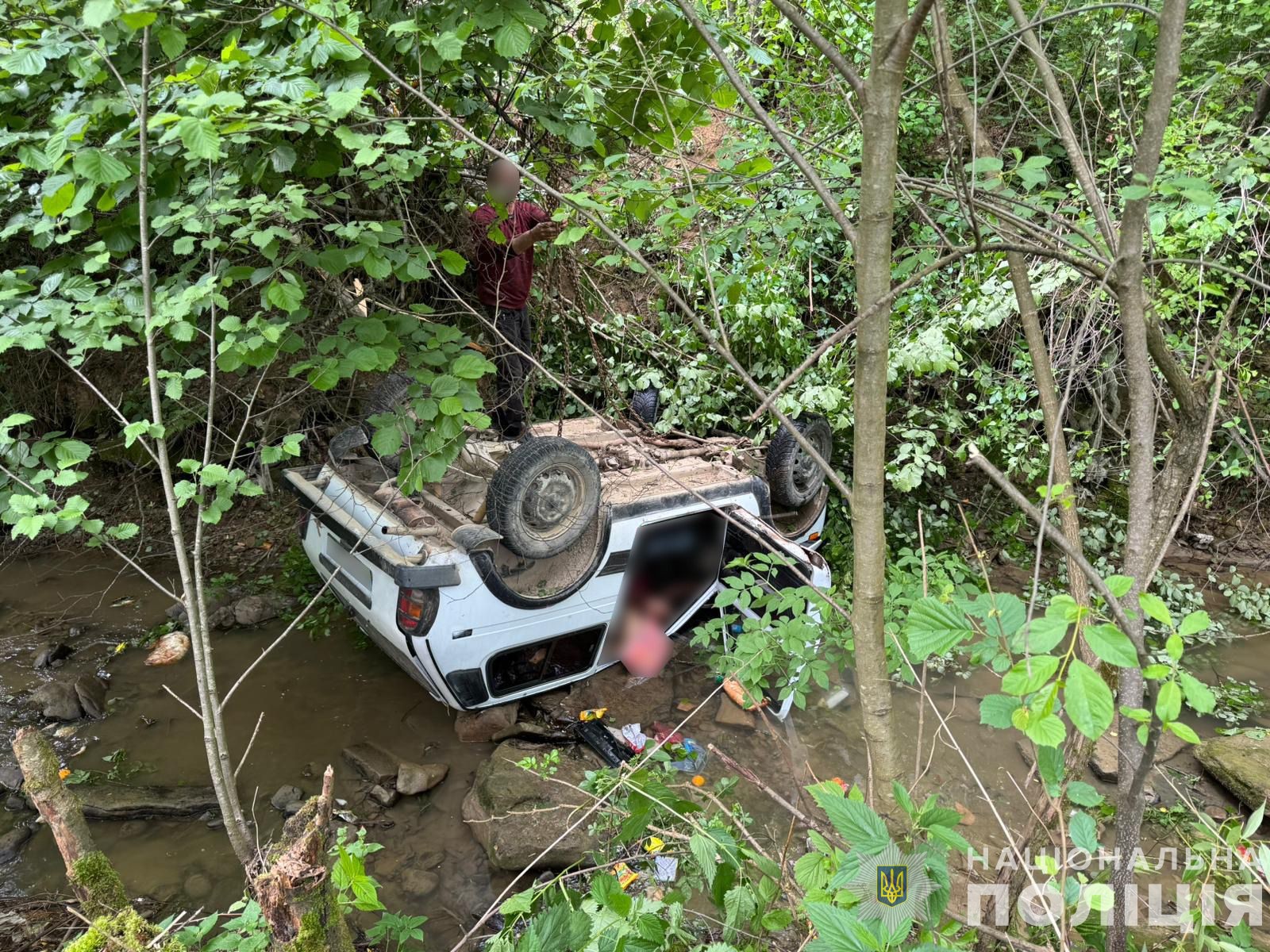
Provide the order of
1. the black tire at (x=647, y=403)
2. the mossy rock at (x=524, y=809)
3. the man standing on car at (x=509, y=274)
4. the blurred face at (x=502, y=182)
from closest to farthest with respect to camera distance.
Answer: the blurred face at (x=502, y=182) < the man standing on car at (x=509, y=274) < the mossy rock at (x=524, y=809) < the black tire at (x=647, y=403)

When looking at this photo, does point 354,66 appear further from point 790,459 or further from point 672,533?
point 790,459

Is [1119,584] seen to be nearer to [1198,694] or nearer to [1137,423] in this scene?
[1198,694]

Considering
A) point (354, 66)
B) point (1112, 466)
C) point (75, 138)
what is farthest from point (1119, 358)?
point (75, 138)

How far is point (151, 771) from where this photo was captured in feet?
12.4

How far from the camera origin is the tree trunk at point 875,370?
1.21 metres

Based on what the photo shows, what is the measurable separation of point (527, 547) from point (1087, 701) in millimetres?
2678

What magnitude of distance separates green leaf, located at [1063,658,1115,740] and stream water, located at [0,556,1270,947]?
90.0 inches

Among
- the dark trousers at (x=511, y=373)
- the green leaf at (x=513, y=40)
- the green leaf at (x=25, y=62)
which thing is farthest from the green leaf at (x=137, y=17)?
the dark trousers at (x=511, y=373)

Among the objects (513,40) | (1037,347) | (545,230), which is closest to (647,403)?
(545,230)

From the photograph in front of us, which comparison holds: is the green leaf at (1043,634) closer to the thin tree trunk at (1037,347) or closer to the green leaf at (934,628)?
the green leaf at (934,628)

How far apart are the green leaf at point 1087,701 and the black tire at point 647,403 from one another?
496 centimetres

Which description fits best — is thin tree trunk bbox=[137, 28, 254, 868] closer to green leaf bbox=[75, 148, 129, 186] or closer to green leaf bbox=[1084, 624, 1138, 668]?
green leaf bbox=[75, 148, 129, 186]

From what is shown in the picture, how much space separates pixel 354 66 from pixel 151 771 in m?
3.74

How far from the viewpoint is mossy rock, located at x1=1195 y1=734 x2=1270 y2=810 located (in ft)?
12.9
